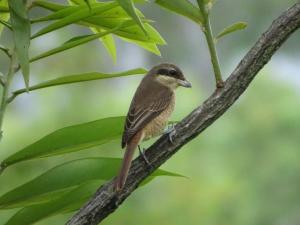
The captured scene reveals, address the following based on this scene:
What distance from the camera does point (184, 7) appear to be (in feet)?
3.22

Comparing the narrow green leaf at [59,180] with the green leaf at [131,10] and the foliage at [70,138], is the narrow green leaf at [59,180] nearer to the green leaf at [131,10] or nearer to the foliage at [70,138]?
the foliage at [70,138]

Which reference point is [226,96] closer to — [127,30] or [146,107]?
[127,30]

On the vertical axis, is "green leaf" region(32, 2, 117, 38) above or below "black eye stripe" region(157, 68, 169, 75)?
below

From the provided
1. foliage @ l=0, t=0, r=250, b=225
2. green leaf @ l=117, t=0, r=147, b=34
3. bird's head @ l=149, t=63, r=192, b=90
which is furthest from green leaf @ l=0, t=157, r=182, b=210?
bird's head @ l=149, t=63, r=192, b=90

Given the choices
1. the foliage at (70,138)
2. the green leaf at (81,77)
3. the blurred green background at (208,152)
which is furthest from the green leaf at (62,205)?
the blurred green background at (208,152)

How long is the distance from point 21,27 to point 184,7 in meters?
0.18

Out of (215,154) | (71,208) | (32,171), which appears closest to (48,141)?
(71,208)

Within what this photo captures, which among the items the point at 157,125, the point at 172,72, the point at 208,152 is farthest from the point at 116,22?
the point at 208,152

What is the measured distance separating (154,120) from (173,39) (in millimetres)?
11109

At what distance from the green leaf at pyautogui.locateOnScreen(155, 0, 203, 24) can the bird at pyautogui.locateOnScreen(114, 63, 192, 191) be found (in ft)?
1.96

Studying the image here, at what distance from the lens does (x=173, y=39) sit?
512 inches

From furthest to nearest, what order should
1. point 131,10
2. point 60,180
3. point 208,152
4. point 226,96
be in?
point 208,152
point 60,180
point 226,96
point 131,10

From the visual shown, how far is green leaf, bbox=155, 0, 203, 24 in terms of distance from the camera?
980 mm

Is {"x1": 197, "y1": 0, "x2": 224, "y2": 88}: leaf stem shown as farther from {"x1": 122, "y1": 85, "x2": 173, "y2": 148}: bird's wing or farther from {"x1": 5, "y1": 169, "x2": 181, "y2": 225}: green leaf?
{"x1": 122, "y1": 85, "x2": 173, "y2": 148}: bird's wing
